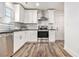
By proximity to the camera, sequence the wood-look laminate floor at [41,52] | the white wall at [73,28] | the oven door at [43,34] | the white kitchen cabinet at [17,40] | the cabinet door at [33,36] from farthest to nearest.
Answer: the oven door at [43,34] < the cabinet door at [33,36] < the white kitchen cabinet at [17,40] < the wood-look laminate floor at [41,52] < the white wall at [73,28]

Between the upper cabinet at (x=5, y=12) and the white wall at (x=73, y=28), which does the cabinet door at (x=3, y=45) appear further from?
the white wall at (x=73, y=28)

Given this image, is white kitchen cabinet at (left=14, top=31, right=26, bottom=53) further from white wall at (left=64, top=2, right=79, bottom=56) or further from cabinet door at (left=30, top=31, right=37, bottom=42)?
cabinet door at (left=30, top=31, right=37, bottom=42)

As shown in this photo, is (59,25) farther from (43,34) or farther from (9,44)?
(9,44)

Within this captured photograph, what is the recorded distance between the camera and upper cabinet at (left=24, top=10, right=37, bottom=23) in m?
9.81

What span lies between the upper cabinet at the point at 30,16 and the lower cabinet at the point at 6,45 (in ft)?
16.9

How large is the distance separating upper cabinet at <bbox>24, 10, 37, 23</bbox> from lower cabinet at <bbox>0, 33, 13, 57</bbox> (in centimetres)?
515

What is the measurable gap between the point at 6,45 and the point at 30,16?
5704 mm

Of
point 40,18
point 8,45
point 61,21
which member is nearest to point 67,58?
point 8,45

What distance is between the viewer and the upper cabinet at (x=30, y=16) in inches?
386

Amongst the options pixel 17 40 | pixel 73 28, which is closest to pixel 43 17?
pixel 17 40

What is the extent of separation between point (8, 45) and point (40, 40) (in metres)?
5.07

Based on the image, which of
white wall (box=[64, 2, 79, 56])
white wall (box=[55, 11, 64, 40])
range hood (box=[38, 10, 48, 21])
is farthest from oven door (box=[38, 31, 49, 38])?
white wall (box=[64, 2, 79, 56])

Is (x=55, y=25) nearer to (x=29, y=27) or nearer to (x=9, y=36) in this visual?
(x=29, y=27)

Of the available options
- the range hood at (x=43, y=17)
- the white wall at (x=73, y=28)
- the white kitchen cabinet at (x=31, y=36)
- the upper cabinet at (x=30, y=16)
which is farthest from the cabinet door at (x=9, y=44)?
the range hood at (x=43, y=17)
